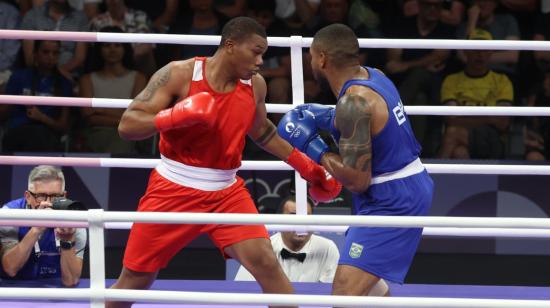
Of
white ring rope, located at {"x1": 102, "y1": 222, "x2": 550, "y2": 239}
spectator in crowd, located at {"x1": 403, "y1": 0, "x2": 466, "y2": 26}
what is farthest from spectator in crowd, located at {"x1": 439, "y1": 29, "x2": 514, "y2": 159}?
white ring rope, located at {"x1": 102, "y1": 222, "x2": 550, "y2": 239}

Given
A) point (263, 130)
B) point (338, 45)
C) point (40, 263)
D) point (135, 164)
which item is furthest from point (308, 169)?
point (40, 263)

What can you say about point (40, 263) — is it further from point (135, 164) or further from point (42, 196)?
point (135, 164)

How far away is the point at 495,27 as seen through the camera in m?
7.86

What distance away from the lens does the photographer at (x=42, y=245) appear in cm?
470

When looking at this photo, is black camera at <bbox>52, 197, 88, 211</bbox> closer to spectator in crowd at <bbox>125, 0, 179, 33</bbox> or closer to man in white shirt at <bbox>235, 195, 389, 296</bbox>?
man in white shirt at <bbox>235, 195, 389, 296</bbox>

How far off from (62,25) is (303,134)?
14.3 feet

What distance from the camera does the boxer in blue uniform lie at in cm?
366

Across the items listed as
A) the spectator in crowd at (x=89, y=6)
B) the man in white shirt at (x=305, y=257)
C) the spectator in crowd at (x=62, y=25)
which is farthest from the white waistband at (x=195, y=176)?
the spectator in crowd at (x=89, y=6)

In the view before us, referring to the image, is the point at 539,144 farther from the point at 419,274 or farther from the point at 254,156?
the point at 254,156

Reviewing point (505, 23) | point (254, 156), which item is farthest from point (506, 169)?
point (505, 23)

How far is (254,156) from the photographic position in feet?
22.6

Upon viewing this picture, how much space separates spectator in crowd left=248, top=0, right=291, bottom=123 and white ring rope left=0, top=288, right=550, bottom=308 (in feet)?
13.6

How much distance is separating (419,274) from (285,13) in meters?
2.46

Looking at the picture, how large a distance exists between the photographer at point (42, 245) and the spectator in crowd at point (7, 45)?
2.86 m
